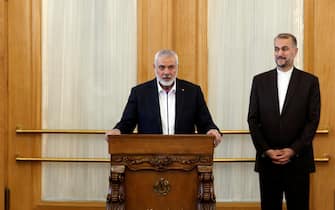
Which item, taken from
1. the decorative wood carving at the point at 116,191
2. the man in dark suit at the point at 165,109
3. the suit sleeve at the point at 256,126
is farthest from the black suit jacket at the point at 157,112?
the decorative wood carving at the point at 116,191

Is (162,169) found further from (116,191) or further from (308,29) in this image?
(308,29)

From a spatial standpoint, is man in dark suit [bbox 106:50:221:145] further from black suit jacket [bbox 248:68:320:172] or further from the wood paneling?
the wood paneling

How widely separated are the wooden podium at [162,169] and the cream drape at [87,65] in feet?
5.87

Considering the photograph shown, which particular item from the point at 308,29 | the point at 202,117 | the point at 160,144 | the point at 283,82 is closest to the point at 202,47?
the point at 308,29

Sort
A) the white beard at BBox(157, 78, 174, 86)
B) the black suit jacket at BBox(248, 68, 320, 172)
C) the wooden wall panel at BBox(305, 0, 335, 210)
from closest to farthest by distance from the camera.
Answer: the white beard at BBox(157, 78, 174, 86), the black suit jacket at BBox(248, 68, 320, 172), the wooden wall panel at BBox(305, 0, 335, 210)

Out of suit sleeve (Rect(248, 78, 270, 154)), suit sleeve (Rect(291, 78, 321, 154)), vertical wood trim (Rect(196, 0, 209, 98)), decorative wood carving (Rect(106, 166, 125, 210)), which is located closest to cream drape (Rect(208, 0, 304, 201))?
vertical wood trim (Rect(196, 0, 209, 98))

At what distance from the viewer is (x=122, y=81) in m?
5.51

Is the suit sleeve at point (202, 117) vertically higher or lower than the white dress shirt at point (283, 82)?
→ lower

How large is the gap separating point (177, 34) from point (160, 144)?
1913 millimetres

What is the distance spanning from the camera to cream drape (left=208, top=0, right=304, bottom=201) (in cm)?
548

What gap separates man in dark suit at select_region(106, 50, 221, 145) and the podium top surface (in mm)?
486

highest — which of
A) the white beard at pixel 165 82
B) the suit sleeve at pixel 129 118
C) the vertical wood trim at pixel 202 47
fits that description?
the vertical wood trim at pixel 202 47

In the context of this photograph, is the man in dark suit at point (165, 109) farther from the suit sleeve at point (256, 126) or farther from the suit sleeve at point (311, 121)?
the suit sleeve at point (311, 121)

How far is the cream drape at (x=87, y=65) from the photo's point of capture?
5508 millimetres
